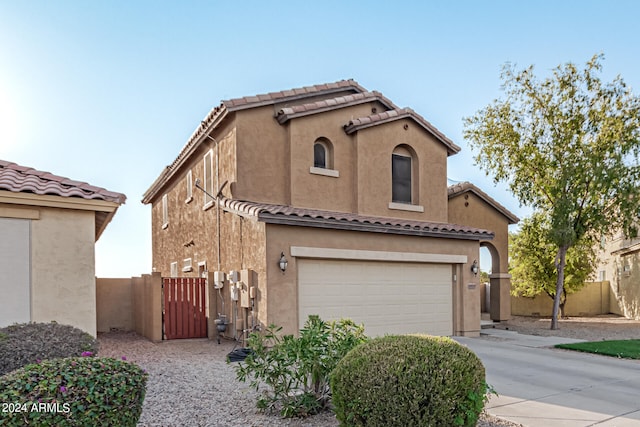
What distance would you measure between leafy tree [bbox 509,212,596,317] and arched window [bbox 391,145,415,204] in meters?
7.50

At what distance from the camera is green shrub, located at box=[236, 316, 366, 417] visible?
6.61 m

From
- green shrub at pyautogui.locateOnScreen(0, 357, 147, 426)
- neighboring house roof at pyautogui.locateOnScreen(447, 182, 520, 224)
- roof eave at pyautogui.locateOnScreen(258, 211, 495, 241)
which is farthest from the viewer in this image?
neighboring house roof at pyautogui.locateOnScreen(447, 182, 520, 224)

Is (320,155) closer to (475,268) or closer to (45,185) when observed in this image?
(475,268)

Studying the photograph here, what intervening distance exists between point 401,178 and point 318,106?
155 inches

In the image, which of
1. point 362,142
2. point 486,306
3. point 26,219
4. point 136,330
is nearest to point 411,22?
point 362,142

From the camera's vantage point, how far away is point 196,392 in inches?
324

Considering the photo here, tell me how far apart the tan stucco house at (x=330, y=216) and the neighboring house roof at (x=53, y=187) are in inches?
139

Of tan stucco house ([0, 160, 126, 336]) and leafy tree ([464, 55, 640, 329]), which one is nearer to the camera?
tan stucco house ([0, 160, 126, 336])

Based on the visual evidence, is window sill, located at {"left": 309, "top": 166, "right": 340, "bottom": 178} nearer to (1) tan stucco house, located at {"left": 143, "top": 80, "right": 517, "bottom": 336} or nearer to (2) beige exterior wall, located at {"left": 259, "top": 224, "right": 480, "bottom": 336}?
(1) tan stucco house, located at {"left": 143, "top": 80, "right": 517, "bottom": 336}

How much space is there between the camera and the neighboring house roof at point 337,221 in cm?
1260

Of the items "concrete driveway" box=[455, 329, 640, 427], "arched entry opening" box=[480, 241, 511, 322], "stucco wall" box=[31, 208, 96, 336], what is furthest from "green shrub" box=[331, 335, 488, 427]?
"arched entry opening" box=[480, 241, 511, 322]

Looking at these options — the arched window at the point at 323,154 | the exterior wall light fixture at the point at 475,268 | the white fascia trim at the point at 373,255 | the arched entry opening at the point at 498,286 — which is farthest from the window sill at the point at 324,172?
the arched entry opening at the point at 498,286

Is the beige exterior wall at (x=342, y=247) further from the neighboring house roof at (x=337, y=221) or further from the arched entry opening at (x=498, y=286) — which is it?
the arched entry opening at (x=498, y=286)

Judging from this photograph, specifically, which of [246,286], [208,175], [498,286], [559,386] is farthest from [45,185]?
[498,286]
